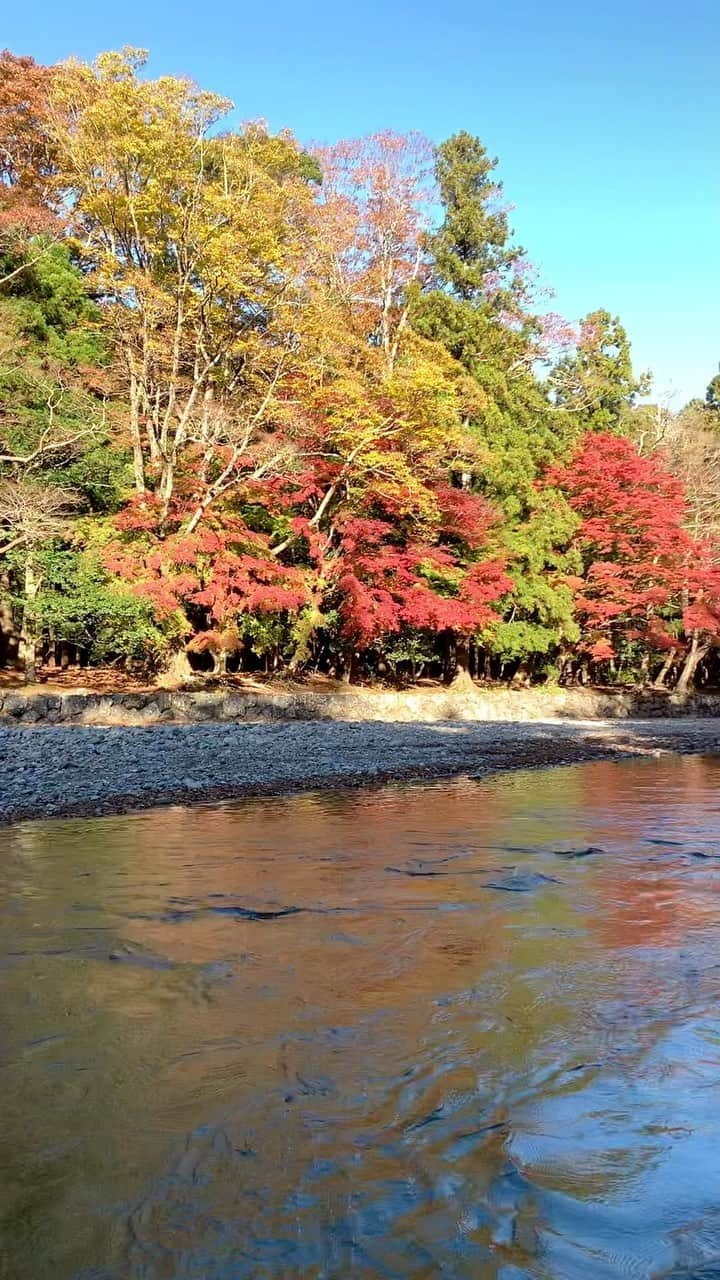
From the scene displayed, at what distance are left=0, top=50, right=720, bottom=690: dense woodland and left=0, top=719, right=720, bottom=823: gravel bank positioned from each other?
3.48 metres

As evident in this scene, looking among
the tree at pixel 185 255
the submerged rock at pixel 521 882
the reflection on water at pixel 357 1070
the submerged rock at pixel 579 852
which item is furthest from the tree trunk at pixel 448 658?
the reflection on water at pixel 357 1070

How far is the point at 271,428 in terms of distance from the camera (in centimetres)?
2016

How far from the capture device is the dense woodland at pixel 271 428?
16.7 m

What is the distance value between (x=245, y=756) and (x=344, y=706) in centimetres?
647

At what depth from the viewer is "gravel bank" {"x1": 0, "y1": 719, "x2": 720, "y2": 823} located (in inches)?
381

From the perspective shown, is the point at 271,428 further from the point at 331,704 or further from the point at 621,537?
the point at 621,537

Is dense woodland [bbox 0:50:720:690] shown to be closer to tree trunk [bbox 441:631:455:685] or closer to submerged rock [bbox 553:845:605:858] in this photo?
tree trunk [bbox 441:631:455:685]

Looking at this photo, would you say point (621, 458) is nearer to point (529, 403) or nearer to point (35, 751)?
point (529, 403)

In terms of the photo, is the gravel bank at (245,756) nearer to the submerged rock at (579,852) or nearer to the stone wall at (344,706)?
the stone wall at (344,706)

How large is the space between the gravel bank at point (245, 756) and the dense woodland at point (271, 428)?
3.48 m

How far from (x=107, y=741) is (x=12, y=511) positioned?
15.7 feet

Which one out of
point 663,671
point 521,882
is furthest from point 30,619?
point 663,671

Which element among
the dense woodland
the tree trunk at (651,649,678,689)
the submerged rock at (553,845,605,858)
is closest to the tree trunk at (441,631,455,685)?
the dense woodland

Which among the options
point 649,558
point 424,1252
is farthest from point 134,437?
point 424,1252
